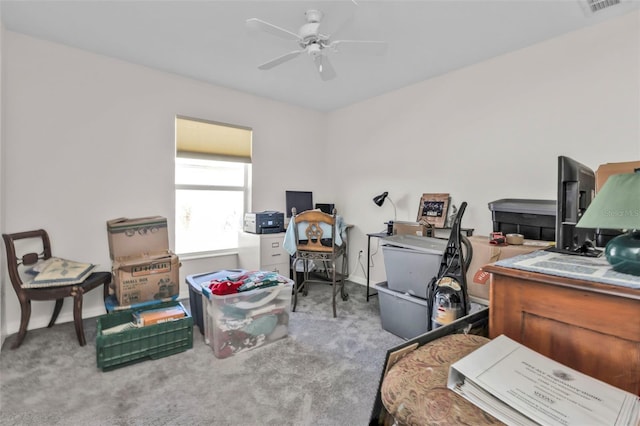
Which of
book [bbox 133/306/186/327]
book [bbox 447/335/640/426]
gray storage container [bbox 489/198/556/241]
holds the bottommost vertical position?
book [bbox 133/306/186/327]

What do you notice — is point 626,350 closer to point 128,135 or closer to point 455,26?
point 455,26

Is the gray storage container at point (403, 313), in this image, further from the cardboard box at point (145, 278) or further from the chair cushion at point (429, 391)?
the cardboard box at point (145, 278)

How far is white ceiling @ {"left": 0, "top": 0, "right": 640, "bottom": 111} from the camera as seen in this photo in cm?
209

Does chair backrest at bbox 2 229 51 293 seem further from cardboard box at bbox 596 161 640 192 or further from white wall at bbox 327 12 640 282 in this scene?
cardboard box at bbox 596 161 640 192

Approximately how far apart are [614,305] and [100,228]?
353cm

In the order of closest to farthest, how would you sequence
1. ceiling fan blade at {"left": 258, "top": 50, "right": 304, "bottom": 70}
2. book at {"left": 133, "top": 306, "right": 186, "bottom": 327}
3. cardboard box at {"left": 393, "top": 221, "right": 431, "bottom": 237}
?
book at {"left": 133, "top": 306, "right": 186, "bottom": 327}, ceiling fan blade at {"left": 258, "top": 50, "right": 304, "bottom": 70}, cardboard box at {"left": 393, "top": 221, "right": 431, "bottom": 237}

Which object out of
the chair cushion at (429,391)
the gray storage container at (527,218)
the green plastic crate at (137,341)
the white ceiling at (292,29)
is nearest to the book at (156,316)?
the green plastic crate at (137,341)

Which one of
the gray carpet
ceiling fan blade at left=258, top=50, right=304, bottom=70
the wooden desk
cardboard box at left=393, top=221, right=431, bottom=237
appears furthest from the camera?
cardboard box at left=393, top=221, right=431, bottom=237

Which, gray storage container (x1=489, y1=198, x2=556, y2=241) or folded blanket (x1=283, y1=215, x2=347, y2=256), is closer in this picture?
gray storage container (x1=489, y1=198, x2=556, y2=241)

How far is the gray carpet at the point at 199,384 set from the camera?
1.59 m

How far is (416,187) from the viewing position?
3.48 m

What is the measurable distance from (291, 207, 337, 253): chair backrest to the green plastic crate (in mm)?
1315

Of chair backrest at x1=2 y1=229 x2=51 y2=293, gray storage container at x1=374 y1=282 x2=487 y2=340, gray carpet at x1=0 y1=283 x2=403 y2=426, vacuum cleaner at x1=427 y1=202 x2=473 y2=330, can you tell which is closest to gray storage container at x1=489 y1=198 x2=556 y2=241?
gray storage container at x1=374 y1=282 x2=487 y2=340

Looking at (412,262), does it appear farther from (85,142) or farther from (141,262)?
(85,142)
